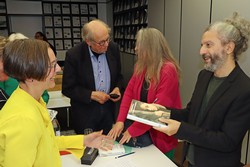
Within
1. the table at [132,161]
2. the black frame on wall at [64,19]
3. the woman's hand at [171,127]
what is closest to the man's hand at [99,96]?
the table at [132,161]

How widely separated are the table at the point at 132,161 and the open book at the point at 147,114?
308mm

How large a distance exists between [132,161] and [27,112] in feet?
2.59

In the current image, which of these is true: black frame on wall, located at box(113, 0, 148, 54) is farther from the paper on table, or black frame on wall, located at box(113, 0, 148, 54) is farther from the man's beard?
the paper on table

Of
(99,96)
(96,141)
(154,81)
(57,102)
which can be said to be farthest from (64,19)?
(96,141)

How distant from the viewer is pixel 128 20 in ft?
19.5

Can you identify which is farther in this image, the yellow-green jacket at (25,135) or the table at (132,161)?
the table at (132,161)

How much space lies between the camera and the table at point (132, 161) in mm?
1383

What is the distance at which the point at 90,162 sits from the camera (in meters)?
1.39

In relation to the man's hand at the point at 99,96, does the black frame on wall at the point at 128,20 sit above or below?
above

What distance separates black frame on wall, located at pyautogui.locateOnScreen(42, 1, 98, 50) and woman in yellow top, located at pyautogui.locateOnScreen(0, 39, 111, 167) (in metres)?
6.34

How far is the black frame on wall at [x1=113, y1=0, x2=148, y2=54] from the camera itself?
5105mm

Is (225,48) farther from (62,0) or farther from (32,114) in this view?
(62,0)

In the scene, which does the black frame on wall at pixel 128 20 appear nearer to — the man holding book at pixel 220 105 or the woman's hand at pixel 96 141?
the man holding book at pixel 220 105

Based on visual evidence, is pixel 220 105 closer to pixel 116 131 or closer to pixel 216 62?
pixel 216 62
